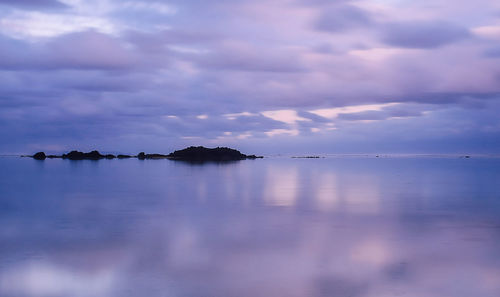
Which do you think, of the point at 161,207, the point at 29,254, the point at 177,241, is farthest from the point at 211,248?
the point at 161,207

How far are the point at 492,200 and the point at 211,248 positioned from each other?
25161 mm

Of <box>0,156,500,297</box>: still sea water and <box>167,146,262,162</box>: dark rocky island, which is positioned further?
<box>167,146,262,162</box>: dark rocky island

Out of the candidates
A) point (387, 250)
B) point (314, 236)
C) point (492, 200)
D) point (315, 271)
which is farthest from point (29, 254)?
point (492, 200)

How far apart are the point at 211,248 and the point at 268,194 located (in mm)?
20961

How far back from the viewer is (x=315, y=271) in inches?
516

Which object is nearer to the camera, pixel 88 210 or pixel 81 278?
pixel 81 278

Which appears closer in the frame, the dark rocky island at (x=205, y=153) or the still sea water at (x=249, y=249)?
the still sea water at (x=249, y=249)

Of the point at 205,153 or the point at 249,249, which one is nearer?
the point at 249,249

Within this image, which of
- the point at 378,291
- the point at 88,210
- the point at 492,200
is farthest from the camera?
the point at 492,200

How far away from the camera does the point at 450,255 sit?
49.8ft

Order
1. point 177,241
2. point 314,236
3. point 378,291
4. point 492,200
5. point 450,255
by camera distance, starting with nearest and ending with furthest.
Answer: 1. point 378,291
2. point 450,255
3. point 177,241
4. point 314,236
5. point 492,200

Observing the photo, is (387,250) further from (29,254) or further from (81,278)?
(29,254)

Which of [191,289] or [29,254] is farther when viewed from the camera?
[29,254]

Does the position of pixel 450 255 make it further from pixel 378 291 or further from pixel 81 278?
pixel 81 278
